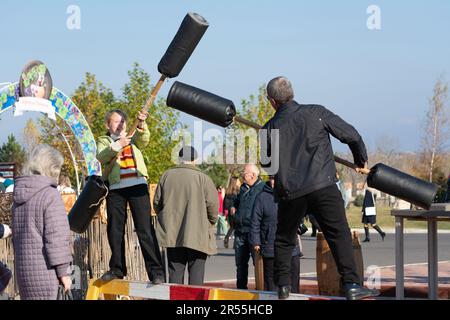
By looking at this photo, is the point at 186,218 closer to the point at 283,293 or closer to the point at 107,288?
the point at 107,288

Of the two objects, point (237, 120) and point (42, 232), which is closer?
point (42, 232)

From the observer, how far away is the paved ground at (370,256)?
1513 cm

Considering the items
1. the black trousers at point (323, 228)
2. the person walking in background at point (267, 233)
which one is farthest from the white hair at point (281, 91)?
the person walking in background at point (267, 233)

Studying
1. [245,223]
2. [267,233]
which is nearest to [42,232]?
[267,233]

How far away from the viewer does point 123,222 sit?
26.4 ft

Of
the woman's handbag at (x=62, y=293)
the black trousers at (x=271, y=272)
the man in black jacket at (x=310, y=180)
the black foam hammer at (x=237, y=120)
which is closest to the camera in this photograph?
the man in black jacket at (x=310, y=180)

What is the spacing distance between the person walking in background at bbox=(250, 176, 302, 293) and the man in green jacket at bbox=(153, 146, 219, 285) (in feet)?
3.83

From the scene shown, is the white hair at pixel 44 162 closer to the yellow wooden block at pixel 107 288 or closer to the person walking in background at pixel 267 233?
the yellow wooden block at pixel 107 288

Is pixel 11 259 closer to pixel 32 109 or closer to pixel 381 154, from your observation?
pixel 32 109

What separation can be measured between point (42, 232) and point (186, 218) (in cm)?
232

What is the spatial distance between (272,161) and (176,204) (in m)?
2.09

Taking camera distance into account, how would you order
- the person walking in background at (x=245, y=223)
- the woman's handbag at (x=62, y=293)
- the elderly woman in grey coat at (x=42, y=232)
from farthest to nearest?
the person walking in background at (x=245, y=223), the woman's handbag at (x=62, y=293), the elderly woman in grey coat at (x=42, y=232)
